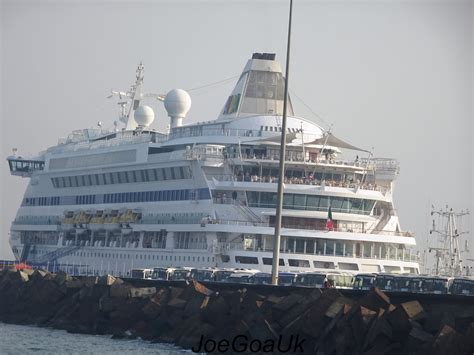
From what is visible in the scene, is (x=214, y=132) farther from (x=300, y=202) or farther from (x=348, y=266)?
(x=348, y=266)

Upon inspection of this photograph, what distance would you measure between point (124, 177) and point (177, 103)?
6.62 m

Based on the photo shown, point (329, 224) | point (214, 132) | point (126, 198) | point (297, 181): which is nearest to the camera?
point (329, 224)

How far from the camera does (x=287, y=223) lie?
5669 centimetres

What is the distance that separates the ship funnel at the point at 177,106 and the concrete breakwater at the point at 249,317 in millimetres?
23168

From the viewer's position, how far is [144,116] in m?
77.6

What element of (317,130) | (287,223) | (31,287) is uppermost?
(317,130)

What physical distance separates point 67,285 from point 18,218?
1390 inches

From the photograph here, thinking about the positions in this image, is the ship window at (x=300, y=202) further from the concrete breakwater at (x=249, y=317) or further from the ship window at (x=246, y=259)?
the concrete breakwater at (x=249, y=317)

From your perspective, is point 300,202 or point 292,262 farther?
point 300,202

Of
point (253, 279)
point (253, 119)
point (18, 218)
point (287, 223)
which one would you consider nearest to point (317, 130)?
point (253, 119)

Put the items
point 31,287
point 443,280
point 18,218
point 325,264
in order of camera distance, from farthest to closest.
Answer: point 18,218 → point 325,264 → point 31,287 → point 443,280

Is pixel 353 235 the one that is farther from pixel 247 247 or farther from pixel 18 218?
pixel 18 218

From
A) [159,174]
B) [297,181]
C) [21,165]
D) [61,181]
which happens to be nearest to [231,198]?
[297,181]

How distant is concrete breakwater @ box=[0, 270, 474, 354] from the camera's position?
31.5 metres
